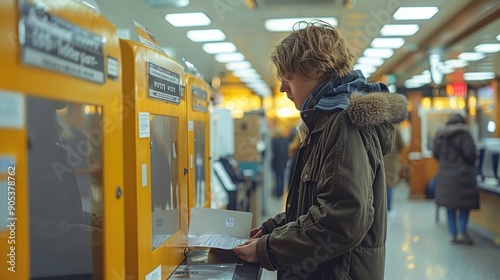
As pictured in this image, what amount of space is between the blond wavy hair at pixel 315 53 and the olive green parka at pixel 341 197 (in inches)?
5.5

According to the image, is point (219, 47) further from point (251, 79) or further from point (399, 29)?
point (251, 79)

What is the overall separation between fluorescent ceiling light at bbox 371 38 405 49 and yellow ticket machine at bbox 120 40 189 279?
6.04 m

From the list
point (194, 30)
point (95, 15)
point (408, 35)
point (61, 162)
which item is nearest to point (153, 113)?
point (61, 162)

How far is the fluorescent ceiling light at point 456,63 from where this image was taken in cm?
807

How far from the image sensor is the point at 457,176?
6086 mm

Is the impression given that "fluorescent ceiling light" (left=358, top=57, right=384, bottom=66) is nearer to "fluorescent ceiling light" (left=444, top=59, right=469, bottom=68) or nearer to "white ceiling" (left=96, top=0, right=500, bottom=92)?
"white ceiling" (left=96, top=0, right=500, bottom=92)

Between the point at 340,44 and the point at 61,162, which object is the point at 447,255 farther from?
the point at 61,162

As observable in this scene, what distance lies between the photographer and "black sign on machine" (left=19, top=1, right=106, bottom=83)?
0.88 m

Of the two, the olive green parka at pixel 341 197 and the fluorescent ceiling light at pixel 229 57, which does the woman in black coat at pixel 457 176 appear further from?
the olive green parka at pixel 341 197

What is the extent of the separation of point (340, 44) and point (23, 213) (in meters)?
1.14

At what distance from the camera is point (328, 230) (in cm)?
140

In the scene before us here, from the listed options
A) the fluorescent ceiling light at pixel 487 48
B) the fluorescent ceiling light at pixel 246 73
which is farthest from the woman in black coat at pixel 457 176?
the fluorescent ceiling light at pixel 246 73

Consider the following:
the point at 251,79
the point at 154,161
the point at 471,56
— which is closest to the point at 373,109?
the point at 154,161

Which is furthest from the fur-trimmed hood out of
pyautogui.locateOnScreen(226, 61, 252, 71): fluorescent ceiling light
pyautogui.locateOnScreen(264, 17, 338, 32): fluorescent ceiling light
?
pyautogui.locateOnScreen(226, 61, 252, 71): fluorescent ceiling light
